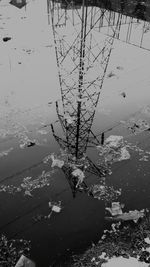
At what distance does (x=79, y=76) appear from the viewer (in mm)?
11195

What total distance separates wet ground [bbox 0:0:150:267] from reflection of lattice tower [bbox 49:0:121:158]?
320 millimetres

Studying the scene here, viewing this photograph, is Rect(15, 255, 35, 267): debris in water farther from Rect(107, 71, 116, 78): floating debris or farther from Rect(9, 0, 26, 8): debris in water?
Rect(9, 0, 26, 8): debris in water

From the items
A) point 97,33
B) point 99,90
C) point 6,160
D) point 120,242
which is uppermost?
point 97,33

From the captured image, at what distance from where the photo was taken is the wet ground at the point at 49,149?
608 centimetres

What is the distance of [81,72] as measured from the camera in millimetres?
11625

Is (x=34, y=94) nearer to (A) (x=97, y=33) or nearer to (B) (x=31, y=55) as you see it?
(B) (x=31, y=55)

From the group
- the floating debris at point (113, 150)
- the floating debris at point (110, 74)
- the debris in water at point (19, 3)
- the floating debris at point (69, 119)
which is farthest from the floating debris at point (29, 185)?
the debris in water at point (19, 3)

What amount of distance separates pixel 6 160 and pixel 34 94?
3711 mm

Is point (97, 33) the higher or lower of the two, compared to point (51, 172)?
higher

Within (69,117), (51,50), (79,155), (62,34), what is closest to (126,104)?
(69,117)

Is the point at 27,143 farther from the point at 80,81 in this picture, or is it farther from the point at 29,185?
the point at 80,81

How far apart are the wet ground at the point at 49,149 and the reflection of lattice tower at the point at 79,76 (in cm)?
32

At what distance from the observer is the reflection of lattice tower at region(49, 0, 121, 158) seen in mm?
8659

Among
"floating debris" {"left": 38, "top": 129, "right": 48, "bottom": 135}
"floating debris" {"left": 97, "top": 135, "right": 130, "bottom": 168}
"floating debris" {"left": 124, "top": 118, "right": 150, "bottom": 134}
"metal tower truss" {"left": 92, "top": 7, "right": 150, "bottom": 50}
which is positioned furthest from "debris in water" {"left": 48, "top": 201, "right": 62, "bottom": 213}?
"metal tower truss" {"left": 92, "top": 7, "right": 150, "bottom": 50}
